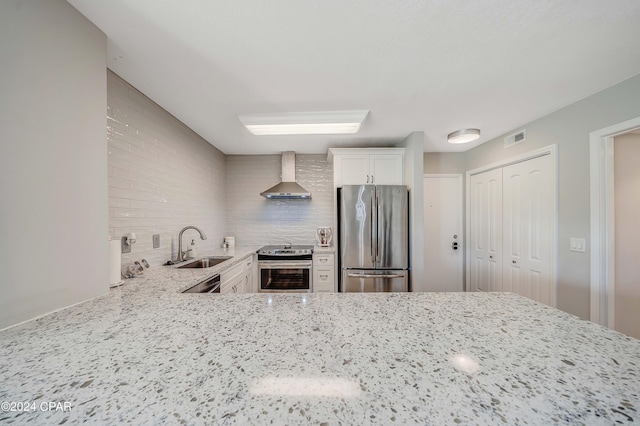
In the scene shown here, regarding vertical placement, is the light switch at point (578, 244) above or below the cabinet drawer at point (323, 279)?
above

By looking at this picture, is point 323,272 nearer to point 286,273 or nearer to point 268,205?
point 286,273

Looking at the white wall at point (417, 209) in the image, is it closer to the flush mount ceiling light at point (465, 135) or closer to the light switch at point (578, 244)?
the flush mount ceiling light at point (465, 135)

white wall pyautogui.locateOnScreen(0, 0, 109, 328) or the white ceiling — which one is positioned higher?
the white ceiling

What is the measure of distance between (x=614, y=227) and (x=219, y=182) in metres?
4.46

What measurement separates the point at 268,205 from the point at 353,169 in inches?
62.9

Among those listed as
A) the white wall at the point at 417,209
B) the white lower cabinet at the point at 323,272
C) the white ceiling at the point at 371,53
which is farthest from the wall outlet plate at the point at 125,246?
the white wall at the point at 417,209

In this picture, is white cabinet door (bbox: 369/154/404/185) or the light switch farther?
white cabinet door (bbox: 369/154/404/185)

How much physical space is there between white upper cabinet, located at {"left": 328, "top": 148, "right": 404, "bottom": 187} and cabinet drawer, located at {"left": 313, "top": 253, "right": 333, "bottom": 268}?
1010 mm

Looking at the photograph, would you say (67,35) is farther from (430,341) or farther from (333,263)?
(333,263)

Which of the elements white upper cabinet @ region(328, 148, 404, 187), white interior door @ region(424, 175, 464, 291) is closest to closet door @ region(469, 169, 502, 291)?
white interior door @ region(424, 175, 464, 291)

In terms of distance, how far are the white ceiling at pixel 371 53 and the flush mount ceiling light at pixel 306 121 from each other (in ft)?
0.29

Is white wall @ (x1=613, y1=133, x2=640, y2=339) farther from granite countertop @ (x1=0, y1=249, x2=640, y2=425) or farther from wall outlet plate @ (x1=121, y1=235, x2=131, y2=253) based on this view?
wall outlet plate @ (x1=121, y1=235, x2=131, y2=253)

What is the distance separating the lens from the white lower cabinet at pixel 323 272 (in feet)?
9.68

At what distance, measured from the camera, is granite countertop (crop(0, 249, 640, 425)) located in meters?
0.46
